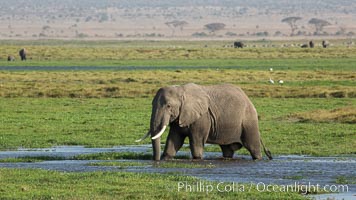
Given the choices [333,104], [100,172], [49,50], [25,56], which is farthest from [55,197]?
[49,50]

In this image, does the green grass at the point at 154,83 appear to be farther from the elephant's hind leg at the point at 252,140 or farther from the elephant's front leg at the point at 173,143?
the elephant's front leg at the point at 173,143

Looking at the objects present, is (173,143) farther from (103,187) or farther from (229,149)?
(103,187)

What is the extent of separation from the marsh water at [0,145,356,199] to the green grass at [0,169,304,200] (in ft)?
3.46

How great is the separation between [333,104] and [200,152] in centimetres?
1439

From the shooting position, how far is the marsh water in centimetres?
1720

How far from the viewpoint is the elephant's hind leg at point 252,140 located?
68.0 ft

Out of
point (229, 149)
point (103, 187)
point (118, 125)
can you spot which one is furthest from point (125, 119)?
point (103, 187)

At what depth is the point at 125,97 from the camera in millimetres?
38844

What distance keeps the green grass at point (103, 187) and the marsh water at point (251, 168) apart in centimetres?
105

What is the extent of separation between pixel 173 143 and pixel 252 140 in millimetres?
1813

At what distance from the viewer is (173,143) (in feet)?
66.5

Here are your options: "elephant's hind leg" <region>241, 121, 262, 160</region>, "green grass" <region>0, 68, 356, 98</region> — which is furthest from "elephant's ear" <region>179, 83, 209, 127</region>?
"green grass" <region>0, 68, 356, 98</region>

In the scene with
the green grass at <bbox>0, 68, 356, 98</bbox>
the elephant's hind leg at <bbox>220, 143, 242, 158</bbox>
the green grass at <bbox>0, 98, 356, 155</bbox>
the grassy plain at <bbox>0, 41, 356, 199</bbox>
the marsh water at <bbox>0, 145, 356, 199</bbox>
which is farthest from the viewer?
the green grass at <bbox>0, 68, 356, 98</bbox>

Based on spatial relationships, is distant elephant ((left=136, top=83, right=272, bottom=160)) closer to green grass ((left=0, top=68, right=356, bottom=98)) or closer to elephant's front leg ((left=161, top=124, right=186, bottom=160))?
elephant's front leg ((left=161, top=124, right=186, bottom=160))
